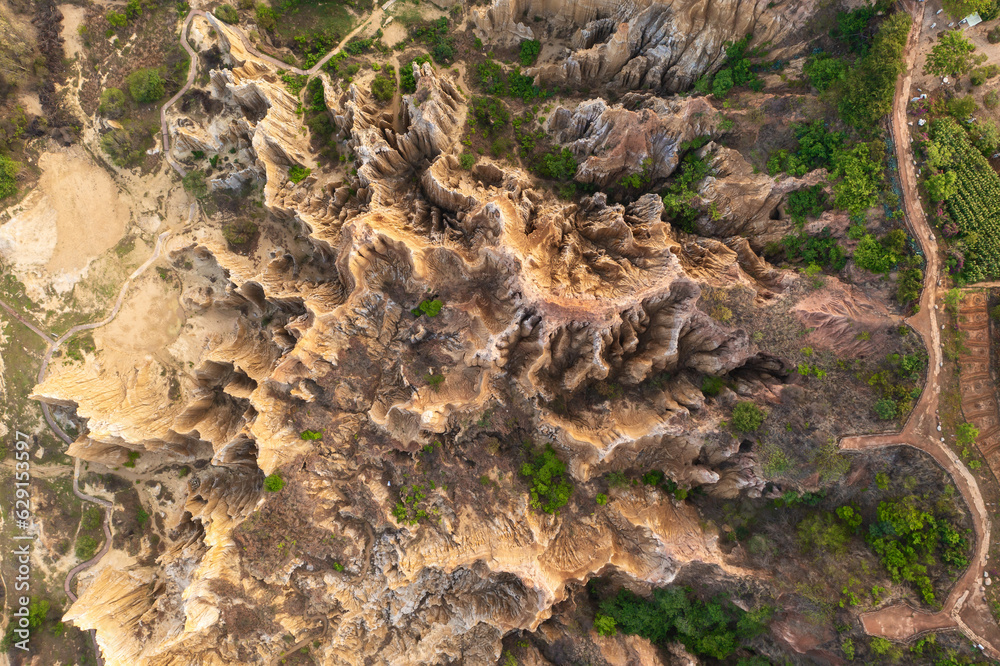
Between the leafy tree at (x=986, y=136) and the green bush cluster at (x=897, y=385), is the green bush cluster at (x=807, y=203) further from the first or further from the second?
the green bush cluster at (x=897, y=385)

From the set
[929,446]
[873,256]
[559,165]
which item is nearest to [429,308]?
[559,165]

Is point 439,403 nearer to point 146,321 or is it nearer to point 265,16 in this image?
point 146,321

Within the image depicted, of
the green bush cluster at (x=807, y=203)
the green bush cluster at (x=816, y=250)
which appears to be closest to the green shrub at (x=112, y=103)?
the green bush cluster at (x=807, y=203)

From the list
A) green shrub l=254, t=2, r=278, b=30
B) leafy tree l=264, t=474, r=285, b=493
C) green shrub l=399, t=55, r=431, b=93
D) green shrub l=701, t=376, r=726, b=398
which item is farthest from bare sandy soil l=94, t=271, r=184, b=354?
green shrub l=701, t=376, r=726, b=398

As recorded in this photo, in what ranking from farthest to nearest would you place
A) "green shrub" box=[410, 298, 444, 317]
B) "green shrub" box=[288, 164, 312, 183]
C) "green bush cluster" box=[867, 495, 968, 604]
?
1. "green shrub" box=[288, 164, 312, 183]
2. "green shrub" box=[410, 298, 444, 317]
3. "green bush cluster" box=[867, 495, 968, 604]

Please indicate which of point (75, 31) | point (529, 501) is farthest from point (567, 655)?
point (75, 31)

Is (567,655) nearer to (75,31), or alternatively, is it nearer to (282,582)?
(282,582)

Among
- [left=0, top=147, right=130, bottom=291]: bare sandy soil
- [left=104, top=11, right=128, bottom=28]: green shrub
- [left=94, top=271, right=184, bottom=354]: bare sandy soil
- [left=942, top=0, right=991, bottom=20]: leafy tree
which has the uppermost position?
[left=942, top=0, right=991, bottom=20]: leafy tree

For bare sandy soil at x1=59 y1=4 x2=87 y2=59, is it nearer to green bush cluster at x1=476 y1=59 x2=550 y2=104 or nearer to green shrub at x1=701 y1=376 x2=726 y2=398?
green bush cluster at x1=476 y1=59 x2=550 y2=104
